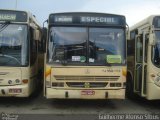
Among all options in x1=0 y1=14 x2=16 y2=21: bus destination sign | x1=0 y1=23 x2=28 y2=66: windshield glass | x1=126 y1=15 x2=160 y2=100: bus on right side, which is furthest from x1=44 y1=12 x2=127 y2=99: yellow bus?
x1=0 y1=14 x2=16 y2=21: bus destination sign

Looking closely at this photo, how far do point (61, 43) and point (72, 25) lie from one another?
2.34ft

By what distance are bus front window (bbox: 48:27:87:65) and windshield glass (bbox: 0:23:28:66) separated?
3.28ft

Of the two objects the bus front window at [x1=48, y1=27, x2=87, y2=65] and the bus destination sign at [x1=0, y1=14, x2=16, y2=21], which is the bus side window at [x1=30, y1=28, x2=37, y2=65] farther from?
the bus front window at [x1=48, y1=27, x2=87, y2=65]

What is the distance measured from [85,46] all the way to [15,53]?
2.35m

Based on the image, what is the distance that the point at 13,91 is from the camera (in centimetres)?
1432

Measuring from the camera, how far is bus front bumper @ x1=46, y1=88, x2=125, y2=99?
13935 mm

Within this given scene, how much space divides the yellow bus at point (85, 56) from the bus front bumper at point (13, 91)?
0.79 m

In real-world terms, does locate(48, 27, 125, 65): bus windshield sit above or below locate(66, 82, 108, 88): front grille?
above

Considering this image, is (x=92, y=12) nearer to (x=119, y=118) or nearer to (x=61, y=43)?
(x=61, y=43)

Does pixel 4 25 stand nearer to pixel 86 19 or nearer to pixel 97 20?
pixel 86 19

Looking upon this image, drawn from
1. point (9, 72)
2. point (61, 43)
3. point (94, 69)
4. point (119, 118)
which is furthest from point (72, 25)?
point (119, 118)

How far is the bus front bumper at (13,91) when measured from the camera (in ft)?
46.8

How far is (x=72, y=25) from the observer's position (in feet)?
47.2

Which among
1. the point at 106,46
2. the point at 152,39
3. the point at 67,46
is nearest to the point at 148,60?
the point at 152,39
